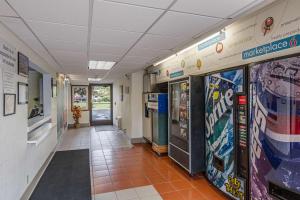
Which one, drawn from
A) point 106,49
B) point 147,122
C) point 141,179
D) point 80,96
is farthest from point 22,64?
point 80,96

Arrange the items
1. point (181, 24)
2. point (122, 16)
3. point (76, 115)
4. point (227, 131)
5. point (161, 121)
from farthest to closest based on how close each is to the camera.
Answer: point (76, 115), point (161, 121), point (227, 131), point (181, 24), point (122, 16)

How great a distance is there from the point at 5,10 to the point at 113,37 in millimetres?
1176

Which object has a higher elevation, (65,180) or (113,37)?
(113,37)

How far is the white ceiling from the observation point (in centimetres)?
169

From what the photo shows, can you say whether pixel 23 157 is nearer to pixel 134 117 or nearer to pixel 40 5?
pixel 40 5

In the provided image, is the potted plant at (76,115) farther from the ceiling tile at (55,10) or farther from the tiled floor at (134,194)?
the ceiling tile at (55,10)

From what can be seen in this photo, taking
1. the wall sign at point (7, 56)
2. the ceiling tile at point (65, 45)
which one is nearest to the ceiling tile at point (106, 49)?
the ceiling tile at point (65, 45)

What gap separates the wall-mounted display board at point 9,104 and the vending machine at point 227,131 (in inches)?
110

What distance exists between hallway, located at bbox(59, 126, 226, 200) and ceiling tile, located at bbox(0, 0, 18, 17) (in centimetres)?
259

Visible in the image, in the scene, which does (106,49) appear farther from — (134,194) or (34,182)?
(34,182)

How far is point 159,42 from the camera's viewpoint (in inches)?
113

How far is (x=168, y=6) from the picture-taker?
1728 mm

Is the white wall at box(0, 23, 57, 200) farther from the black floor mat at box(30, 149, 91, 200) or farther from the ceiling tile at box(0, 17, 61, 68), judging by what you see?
the black floor mat at box(30, 149, 91, 200)

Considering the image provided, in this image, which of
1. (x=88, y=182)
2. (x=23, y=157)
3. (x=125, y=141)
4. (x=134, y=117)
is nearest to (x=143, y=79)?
(x=134, y=117)
